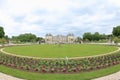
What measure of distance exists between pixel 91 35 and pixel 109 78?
85.7 metres

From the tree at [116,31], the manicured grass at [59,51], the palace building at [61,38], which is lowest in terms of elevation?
the manicured grass at [59,51]

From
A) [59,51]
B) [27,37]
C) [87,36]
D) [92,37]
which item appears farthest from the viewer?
[27,37]

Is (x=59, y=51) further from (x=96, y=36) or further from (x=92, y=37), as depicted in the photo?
(x=96, y=36)

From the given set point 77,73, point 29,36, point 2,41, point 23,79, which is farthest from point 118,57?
point 29,36

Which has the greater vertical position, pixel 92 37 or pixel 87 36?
pixel 87 36

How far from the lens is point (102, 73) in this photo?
10.1 meters

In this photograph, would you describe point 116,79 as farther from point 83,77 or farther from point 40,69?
point 40,69

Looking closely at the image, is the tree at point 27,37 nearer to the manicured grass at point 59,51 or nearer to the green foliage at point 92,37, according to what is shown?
the green foliage at point 92,37

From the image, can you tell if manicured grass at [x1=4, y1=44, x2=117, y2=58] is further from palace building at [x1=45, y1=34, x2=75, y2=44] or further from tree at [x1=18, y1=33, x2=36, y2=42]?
palace building at [x1=45, y1=34, x2=75, y2=44]

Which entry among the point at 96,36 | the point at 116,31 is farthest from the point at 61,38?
the point at 116,31

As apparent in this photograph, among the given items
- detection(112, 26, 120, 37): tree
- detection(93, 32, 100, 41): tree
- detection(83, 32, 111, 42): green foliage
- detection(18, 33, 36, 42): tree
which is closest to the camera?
detection(112, 26, 120, 37): tree

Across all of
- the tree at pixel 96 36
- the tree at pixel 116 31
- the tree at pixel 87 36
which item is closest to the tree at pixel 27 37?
the tree at pixel 87 36

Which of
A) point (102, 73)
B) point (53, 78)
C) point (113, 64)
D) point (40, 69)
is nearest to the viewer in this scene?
point (53, 78)

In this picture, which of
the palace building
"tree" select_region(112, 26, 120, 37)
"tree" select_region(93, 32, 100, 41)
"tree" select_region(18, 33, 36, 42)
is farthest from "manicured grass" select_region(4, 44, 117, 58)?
the palace building
